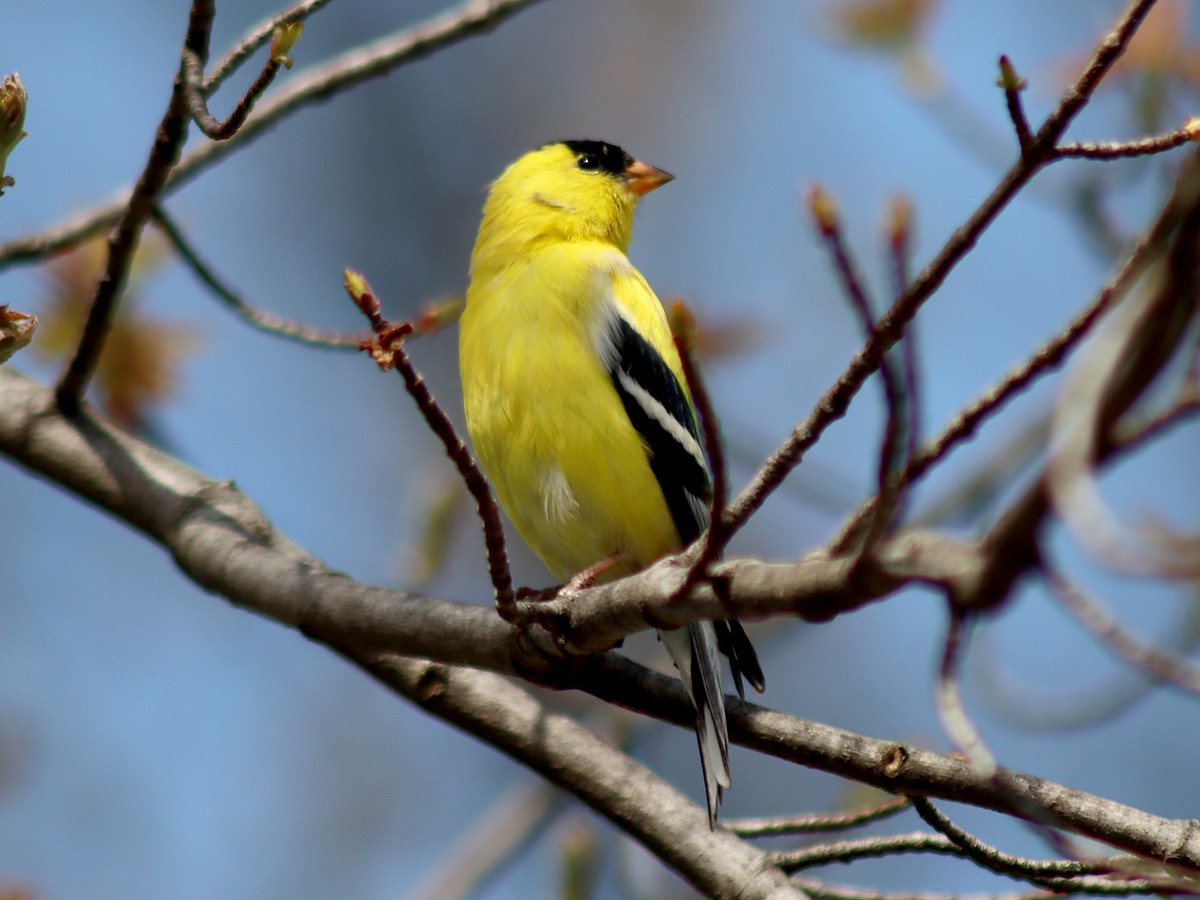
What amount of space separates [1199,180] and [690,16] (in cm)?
1225

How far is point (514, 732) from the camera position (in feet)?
10.5

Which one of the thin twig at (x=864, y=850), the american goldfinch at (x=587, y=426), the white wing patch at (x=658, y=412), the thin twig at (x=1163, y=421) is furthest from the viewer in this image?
the white wing patch at (x=658, y=412)

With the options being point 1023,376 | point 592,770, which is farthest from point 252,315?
point 1023,376

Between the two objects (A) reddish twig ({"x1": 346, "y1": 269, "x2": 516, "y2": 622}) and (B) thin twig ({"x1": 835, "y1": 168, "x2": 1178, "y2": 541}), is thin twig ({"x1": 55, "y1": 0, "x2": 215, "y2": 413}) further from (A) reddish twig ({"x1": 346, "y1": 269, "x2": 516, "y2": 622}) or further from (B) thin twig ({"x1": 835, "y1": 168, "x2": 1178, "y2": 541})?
(B) thin twig ({"x1": 835, "y1": 168, "x2": 1178, "y2": 541})

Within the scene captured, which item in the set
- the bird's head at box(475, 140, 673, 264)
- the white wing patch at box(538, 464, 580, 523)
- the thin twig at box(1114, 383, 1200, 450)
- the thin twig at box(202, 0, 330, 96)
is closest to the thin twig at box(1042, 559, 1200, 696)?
the thin twig at box(1114, 383, 1200, 450)

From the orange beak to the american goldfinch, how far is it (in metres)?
1.23

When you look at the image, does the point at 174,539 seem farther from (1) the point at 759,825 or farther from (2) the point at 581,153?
(2) the point at 581,153

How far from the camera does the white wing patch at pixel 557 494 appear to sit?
13.5 feet

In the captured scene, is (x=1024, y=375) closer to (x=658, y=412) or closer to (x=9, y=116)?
(x=9, y=116)

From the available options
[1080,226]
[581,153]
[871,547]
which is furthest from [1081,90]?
[581,153]

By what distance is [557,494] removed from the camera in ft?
13.5

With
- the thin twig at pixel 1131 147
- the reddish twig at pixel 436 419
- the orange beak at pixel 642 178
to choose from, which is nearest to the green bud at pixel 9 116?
the reddish twig at pixel 436 419

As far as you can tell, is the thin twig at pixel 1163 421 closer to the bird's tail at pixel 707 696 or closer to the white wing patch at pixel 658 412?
the bird's tail at pixel 707 696

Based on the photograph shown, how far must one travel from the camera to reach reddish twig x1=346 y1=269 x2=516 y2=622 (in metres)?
1.79
